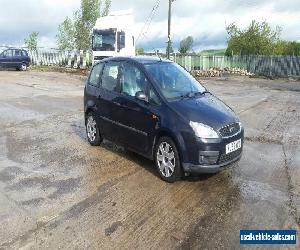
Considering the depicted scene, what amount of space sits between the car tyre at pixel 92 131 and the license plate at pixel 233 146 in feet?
9.80

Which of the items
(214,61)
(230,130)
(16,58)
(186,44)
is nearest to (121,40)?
(16,58)

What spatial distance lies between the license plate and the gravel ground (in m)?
0.55

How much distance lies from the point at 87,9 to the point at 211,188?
42.8m

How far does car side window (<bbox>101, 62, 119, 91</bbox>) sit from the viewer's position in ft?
23.2

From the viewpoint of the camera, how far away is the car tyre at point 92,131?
25.4 feet

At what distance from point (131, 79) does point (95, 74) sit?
1433mm

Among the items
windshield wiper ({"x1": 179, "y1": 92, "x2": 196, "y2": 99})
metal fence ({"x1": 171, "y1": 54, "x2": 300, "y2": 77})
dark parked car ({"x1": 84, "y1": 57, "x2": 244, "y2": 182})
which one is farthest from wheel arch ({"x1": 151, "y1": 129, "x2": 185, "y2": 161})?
metal fence ({"x1": 171, "y1": 54, "x2": 300, "y2": 77})

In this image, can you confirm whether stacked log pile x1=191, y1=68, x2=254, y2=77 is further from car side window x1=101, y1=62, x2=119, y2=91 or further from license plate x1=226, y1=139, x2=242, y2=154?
license plate x1=226, y1=139, x2=242, y2=154

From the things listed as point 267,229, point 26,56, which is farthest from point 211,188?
point 26,56

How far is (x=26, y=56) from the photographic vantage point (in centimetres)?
2997

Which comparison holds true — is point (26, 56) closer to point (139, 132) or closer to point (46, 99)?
point (46, 99)

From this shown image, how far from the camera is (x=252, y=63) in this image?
117ft

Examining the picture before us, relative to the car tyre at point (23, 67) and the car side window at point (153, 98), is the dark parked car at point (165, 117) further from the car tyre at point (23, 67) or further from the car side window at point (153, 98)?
the car tyre at point (23, 67)

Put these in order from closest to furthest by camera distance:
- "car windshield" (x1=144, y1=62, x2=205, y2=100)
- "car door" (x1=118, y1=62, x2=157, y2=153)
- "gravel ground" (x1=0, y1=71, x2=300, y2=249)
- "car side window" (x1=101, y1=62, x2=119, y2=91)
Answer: "gravel ground" (x1=0, y1=71, x2=300, y2=249)
"car door" (x1=118, y1=62, x2=157, y2=153)
"car windshield" (x1=144, y1=62, x2=205, y2=100)
"car side window" (x1=101, y1=62, x2=119, y2=91)
